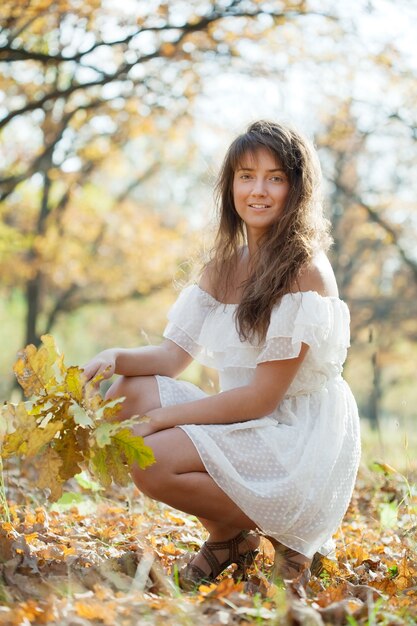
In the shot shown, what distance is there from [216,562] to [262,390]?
619 millimetres

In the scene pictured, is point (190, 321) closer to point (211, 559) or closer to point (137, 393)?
point (137, 393)

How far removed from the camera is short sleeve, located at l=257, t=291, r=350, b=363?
2756 millimetres

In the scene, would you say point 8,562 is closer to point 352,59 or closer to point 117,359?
point 117,359

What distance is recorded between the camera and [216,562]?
9.10 feet

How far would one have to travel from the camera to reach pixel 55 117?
1084 cm

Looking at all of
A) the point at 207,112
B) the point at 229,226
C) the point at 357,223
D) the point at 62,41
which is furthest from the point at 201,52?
the point at 357,223

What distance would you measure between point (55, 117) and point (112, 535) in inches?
338

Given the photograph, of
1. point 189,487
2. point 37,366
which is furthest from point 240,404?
point 37,366

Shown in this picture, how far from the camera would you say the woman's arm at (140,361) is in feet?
9.15

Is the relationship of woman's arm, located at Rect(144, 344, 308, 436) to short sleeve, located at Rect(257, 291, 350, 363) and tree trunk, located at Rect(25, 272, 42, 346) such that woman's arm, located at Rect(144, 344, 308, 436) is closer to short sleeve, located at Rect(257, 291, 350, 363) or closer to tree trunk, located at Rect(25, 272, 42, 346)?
short sleeve, located at Rect(257, 291, 350, 363)

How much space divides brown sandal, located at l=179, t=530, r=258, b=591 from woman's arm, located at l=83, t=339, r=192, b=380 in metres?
0.68

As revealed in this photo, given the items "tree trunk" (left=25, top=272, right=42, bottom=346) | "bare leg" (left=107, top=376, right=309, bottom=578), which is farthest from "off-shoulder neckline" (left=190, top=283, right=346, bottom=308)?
"tree trunk" (left=25, top=272, right=42, bottom=346)

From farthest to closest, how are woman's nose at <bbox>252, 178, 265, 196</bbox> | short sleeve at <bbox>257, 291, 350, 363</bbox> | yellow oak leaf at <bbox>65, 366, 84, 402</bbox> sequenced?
woman's nose at <bbox>252, 178, 265, 196</bbox>
short sleeve at <bbox>257, 291, 350, 363</bbox>
yellow oak leaf at <bbox>65, 366, 84, 402</bbox>

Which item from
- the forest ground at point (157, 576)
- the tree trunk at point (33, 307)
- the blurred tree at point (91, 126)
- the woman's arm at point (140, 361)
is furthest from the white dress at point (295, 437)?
the tree trunk at point (33, 307)
